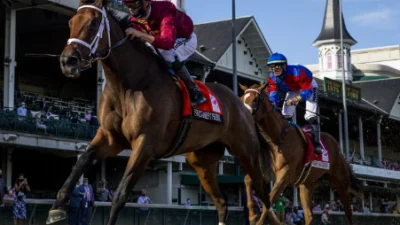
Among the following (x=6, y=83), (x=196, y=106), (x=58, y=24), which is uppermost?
(x=58, y=24)

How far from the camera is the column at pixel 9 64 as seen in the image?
75.3 feet

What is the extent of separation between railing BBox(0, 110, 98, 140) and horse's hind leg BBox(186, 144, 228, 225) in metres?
12.9

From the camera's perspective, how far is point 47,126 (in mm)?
22953

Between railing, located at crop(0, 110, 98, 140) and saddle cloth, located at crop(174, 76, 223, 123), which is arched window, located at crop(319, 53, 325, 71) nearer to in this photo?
railing, located at crop(0, 110, 98, 140)

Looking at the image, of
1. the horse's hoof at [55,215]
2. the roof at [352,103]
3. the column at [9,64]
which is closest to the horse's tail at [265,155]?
the horse's hoof at [55,215]

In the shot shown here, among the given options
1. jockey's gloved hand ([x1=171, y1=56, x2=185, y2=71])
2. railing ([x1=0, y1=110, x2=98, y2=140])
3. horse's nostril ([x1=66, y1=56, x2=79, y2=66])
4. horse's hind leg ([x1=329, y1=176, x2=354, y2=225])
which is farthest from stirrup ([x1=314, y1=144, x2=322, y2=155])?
railing ([x1=0, y1=110, x2=98, y2=140])

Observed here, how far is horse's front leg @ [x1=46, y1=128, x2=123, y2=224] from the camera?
725cm

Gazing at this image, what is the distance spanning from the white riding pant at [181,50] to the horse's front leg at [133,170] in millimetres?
1205

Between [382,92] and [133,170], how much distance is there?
4995 centimetres

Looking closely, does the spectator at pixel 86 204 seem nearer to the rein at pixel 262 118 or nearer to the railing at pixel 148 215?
the railing at pixel 148 215

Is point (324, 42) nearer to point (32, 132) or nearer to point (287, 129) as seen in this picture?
point (32, 132)

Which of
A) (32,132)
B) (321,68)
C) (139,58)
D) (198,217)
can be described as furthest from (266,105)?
(321,68)

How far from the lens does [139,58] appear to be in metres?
7.90

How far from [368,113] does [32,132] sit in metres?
30.6
